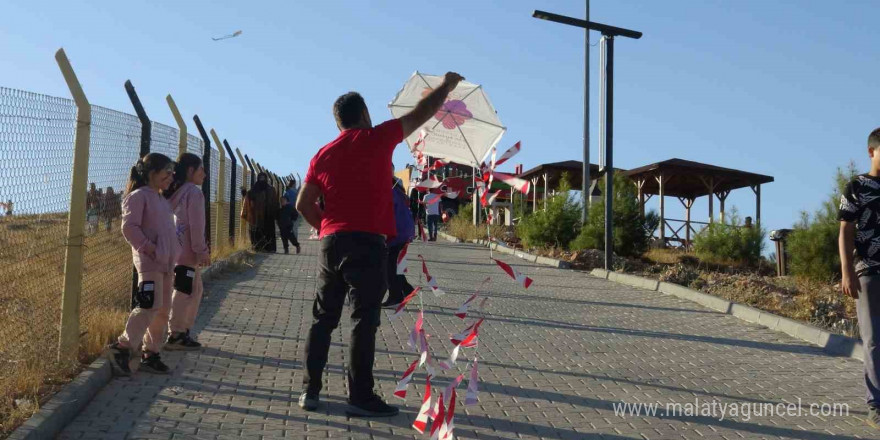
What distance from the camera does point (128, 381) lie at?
6469mm

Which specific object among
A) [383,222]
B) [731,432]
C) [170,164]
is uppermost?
[170,164]

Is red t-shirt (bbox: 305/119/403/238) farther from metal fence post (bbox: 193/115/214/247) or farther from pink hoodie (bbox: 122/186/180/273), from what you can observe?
metal fence post (bbox: 193/115/214/247)

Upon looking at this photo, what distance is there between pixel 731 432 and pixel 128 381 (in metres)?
4.10

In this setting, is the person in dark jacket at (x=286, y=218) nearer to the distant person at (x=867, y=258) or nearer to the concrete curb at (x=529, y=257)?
the concrete curb at (x=529, y=257)

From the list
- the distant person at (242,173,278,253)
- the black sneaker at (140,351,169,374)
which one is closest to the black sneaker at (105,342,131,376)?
the black sneaker at (140,351,169,374)

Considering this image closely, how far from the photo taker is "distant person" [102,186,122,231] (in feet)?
26.6

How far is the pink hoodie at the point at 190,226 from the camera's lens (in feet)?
24.0

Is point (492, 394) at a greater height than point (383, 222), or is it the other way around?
point (383, 222)

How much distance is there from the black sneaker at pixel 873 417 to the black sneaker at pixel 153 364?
190 inches

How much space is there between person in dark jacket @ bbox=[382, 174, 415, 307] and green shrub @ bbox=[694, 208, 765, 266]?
41.8 feet

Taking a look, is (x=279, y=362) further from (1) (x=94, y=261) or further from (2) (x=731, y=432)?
(2) (x=731, y=432)

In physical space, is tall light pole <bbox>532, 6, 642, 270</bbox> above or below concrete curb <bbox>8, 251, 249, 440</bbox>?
above

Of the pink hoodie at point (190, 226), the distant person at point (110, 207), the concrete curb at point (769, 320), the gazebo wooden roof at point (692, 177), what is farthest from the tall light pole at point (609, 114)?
the gazebo wooden roof at point (692, 177)

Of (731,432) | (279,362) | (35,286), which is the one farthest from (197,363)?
(731,432)
